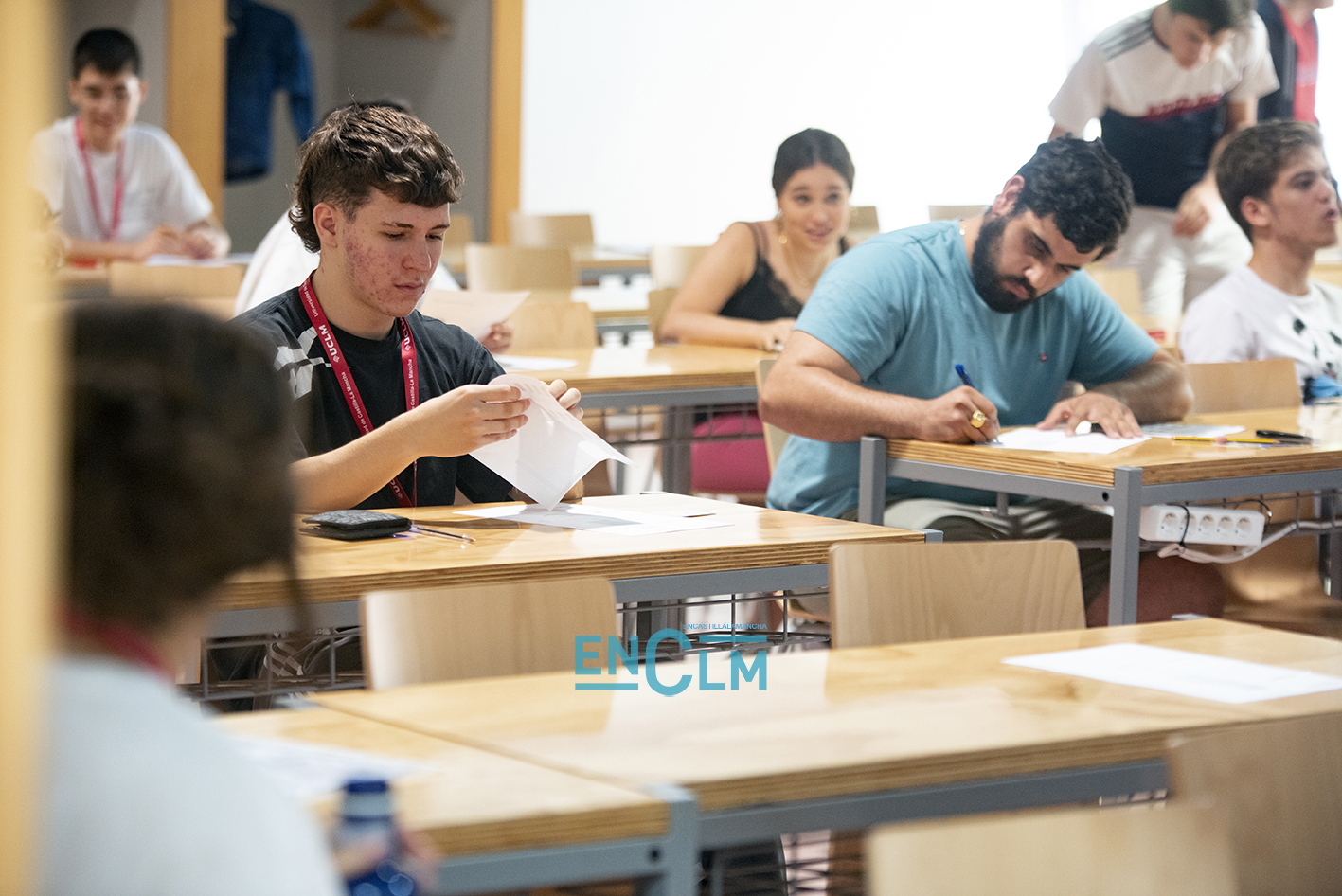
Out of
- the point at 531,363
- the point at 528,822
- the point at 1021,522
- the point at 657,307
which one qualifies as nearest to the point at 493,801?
the point at 528,822

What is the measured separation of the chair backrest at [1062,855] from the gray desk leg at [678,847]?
0.17 m

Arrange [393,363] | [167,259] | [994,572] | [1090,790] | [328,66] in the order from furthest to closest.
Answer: [328,66]
[167,259]
[393,363]
[994,572]
[1090,790]

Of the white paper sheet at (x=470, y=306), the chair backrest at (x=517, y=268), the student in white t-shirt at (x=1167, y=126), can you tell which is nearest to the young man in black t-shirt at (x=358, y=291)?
the white paper sheet at (x=470, y=306)

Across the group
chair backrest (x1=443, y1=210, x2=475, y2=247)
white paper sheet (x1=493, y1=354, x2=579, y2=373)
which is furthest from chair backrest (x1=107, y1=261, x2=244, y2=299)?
chair backrest (x1=443, y1=210, x2=475, y2=247)

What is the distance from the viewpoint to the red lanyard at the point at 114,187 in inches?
264

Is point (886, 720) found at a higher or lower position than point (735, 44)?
lower

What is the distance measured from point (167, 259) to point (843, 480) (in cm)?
386

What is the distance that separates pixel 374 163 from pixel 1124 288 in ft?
10.9

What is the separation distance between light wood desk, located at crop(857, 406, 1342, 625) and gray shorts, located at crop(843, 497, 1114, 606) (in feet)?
0.24

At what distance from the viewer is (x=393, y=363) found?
266 cm

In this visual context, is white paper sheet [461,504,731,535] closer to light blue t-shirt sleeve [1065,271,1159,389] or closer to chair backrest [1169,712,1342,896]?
chair backrest [1169,712,1342,896]

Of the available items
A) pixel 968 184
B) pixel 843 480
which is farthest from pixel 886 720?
pixel 968 184

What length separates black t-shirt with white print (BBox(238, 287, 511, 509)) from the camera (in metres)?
2.56

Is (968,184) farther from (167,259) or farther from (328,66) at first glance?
(328,66)
